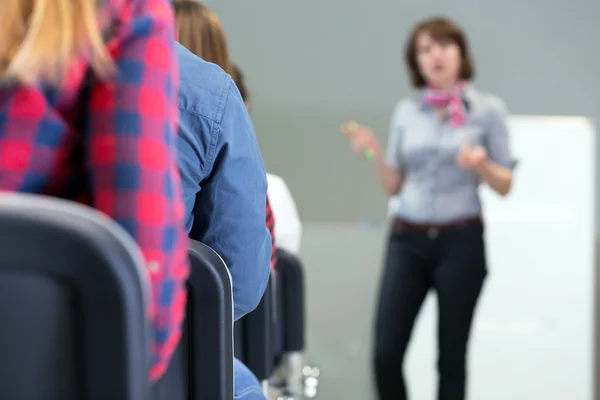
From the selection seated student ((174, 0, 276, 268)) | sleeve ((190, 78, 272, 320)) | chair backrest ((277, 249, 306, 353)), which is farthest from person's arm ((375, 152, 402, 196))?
sleeve ((190, 78, 272, 320))

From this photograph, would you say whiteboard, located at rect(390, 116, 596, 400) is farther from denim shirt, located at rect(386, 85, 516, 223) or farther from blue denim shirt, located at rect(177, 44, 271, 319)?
blue denim shirt, located at rect(177, 44, 271, 319)

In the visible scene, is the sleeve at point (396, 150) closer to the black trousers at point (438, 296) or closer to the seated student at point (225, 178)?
the black trousers at point (438, 296)

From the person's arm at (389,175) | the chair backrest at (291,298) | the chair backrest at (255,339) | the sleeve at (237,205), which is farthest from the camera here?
the person's arm at (389,175)

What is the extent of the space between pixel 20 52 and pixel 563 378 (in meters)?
2.97

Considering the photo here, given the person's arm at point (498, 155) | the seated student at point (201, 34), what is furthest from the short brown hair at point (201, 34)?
the person's arm at point (498, 155)

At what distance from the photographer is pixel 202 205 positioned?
3.33 feet

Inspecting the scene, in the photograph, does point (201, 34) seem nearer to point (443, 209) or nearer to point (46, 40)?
point (46, 40)

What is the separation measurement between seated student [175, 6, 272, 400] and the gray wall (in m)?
2.35

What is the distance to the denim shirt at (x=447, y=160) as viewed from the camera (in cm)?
263

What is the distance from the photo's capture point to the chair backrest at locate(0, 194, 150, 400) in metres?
0.52

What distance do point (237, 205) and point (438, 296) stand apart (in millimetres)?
1682

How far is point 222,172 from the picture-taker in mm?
972

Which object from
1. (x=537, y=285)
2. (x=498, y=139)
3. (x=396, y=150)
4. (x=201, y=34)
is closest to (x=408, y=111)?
(x=396, y=150)

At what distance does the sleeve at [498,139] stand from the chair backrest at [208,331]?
196 cm
